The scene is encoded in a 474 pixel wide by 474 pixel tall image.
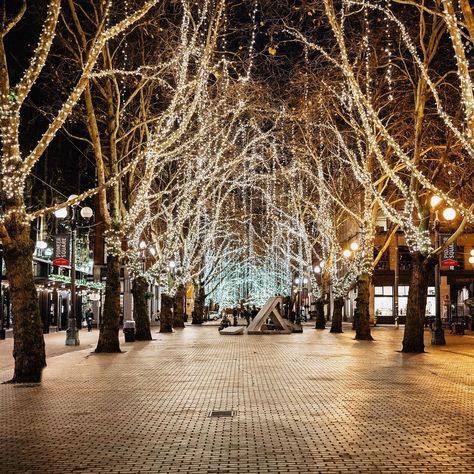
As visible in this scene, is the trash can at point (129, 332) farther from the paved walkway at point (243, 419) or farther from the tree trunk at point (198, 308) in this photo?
the tree trunk at point (198, 308)

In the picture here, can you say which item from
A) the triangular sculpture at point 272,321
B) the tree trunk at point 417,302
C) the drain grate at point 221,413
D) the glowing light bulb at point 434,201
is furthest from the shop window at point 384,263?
the drain grate at point 221,413

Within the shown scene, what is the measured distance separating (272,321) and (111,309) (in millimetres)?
23137

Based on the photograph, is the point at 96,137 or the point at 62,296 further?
the point at 62,296

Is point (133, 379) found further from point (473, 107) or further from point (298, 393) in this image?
point (473, 107)

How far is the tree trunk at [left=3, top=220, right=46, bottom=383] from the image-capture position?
17.8 m

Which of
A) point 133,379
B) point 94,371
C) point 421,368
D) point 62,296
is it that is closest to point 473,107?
point 421,368

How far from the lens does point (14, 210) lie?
17.8 meters

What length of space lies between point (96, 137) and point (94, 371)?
8.28 metres

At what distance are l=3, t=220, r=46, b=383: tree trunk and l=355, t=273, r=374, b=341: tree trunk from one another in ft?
64.9

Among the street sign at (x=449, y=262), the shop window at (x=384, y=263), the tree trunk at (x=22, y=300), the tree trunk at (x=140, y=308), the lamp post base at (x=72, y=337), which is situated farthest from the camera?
the shop window at (x=384, y=263)

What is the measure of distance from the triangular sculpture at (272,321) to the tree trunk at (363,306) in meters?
9.48

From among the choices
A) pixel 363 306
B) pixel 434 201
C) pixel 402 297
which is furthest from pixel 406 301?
pixel 434 201

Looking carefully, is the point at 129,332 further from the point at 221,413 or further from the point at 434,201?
the point at 221,413

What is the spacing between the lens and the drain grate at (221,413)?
481 inches
